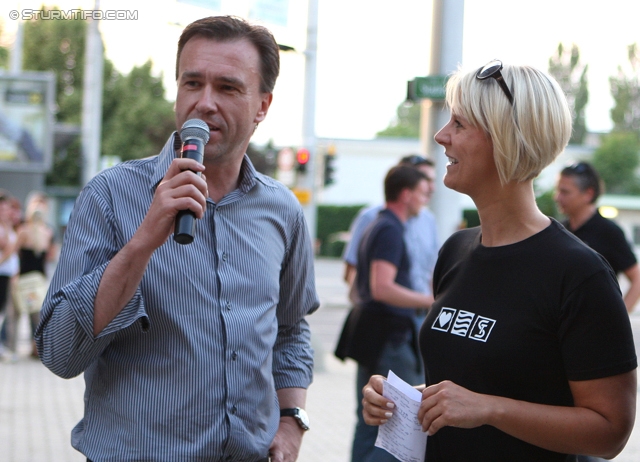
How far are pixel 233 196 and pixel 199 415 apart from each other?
0.70 m

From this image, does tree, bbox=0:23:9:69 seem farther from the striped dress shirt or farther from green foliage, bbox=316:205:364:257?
the striped dress shirt

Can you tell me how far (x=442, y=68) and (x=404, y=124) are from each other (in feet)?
357

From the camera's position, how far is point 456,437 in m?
2.39

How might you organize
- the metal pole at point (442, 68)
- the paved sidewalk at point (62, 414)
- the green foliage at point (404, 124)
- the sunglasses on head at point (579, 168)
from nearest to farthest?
1. the sunglasses on head at point (579, 168)
2. the paved sidewalk at point (62, 414)
3. the metal pole at point (442, 68)
4. the green foliage at point (404, 124)

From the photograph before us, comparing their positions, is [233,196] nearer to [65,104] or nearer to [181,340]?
[181,340]

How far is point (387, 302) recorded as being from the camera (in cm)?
529

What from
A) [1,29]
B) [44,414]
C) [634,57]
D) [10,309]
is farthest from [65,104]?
[634,57]

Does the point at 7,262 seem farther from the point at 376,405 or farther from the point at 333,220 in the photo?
the point at 333,220

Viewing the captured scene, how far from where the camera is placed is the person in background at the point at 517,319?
2162mm

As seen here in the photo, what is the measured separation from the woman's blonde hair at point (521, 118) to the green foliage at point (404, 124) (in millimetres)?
106066

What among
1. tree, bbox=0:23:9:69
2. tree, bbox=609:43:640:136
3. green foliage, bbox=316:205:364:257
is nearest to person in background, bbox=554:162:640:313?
tree, bbox=0:23:9:69

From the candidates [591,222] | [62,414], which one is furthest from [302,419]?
[62,414]

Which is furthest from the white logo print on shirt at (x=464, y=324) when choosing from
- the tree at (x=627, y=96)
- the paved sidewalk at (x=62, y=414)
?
the tree at (x=627, y=96)

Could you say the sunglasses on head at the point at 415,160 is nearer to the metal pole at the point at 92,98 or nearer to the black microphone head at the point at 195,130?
the black microphone head at the point at 195,130
